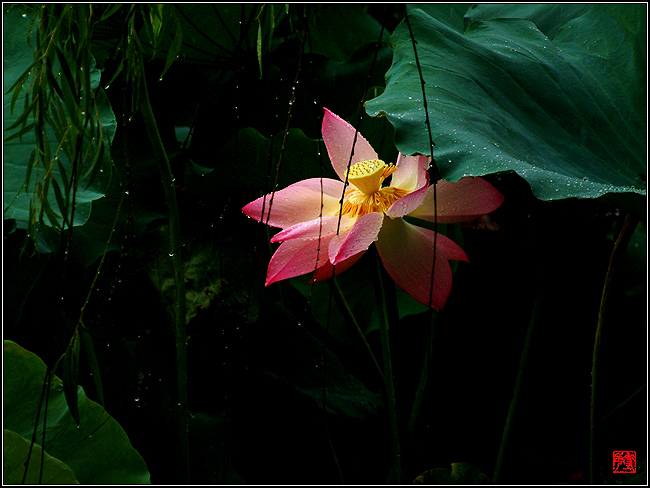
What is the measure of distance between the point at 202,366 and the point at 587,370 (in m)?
0.49

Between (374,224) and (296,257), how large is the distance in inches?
3.0

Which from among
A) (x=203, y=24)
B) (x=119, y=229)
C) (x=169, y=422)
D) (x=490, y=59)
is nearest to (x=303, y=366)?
(x=169, y=422)

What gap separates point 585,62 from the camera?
2.05 feet

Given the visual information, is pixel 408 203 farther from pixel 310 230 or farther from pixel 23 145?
pixel 23 145

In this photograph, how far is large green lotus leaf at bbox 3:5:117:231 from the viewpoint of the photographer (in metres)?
0.64

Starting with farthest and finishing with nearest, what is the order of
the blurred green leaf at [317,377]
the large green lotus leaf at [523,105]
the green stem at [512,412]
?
the blurred green leaf at [317,377], the green stem at [512,412], the large green lotus leaf at [523,105]

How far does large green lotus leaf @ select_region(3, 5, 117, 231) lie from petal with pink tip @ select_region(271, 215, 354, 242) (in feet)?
0.87

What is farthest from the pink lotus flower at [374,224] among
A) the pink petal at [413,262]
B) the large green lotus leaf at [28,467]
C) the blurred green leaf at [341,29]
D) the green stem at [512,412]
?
the blurred green leaf at [341,29]

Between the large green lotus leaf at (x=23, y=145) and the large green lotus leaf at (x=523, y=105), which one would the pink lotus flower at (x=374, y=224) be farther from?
the large green lotus leaf at (x=23, y=145)

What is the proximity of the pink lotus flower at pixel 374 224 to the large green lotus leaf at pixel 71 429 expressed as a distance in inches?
9.2

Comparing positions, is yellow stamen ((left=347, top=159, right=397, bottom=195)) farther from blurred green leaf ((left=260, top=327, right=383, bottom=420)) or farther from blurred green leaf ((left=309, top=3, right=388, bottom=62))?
blurred green leaf ((left=309, top=3, right=388, bottom=62))

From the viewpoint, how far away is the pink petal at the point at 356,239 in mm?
429

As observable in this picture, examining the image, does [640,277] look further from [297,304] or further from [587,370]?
[297,304]

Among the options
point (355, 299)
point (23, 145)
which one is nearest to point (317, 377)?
point (355, 299)
